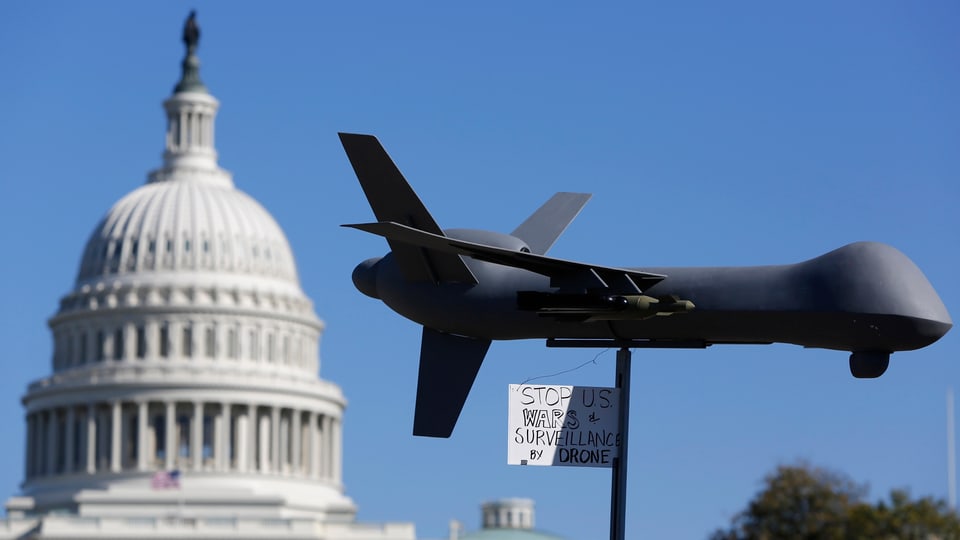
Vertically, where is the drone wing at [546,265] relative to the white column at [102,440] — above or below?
above

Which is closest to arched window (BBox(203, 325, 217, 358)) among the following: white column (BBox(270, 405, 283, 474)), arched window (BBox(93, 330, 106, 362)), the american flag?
white column (BBox(270, 405, 283, 474))

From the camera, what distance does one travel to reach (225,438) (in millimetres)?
194125

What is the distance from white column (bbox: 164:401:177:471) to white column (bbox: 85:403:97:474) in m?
5.53

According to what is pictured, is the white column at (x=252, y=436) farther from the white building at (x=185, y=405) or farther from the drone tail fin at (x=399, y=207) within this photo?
the drone tail fin at (x=399, y=207)

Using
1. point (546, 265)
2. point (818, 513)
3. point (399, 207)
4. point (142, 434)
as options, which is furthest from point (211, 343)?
point (546, 265)

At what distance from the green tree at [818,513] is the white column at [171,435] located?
10626cm

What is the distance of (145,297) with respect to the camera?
19562 centimetres

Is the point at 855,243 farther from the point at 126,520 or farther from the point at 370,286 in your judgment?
the point at 126,520

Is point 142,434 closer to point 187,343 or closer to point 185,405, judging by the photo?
point 185,405

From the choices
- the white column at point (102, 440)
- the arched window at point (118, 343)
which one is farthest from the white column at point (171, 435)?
the arched window at point (118, 343)

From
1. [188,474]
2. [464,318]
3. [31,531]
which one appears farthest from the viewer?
[188,474]

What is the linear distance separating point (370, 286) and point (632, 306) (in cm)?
230

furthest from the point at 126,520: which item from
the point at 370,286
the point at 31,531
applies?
the point at 370,286

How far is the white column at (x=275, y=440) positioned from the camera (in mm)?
195625
